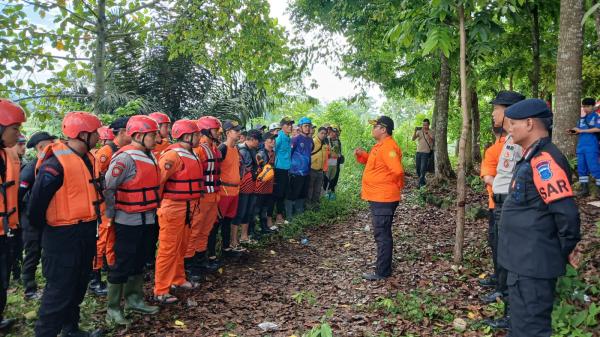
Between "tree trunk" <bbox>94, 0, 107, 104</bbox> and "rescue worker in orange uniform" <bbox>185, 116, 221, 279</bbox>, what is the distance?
2.35m

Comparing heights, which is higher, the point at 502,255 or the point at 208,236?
the point at 502,255

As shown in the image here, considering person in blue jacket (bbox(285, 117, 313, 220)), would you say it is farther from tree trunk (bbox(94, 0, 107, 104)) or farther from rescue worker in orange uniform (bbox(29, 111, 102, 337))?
rescue worker in orange uniform (bbox(29, 111, 102, 337))

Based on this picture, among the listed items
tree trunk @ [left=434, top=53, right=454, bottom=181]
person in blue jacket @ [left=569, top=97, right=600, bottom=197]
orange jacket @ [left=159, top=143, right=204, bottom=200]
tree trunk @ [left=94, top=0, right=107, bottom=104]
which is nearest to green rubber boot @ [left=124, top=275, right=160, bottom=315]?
orange jacket @ [left=159, top=143, right=204, bottom=200]

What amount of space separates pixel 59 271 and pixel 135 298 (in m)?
1.24

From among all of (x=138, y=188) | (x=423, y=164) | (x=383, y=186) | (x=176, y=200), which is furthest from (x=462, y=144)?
(x=423, y=164)

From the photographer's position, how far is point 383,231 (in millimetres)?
5906

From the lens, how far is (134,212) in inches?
187

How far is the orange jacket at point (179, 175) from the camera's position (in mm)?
5293

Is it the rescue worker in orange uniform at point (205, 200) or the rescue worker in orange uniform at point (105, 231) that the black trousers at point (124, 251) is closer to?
the rescue worker in orange uniform at point (105, 231)

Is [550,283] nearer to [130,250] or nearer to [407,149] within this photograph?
[130,250]

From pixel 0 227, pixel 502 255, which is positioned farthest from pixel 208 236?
pixel 502 255

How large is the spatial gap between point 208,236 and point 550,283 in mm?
4930

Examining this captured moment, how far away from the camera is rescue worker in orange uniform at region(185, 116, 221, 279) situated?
6180mm

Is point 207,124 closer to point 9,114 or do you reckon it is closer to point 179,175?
point 179,175
